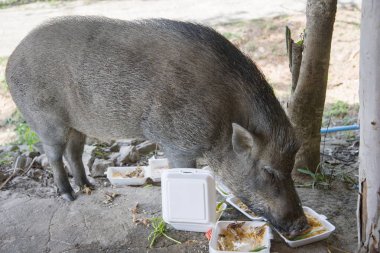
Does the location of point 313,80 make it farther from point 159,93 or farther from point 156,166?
point 156,166

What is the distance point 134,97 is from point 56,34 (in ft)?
3.02

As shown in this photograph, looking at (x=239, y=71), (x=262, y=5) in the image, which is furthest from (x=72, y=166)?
(x=262, y=5)

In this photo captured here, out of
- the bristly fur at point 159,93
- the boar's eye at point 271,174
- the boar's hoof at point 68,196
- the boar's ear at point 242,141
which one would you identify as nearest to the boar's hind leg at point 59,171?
the boar's hoof at point 68,196

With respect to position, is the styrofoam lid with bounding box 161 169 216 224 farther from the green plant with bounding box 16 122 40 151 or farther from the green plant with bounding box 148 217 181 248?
the green plant with bounding box 16 122 40 151

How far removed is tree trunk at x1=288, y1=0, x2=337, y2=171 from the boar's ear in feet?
2.00

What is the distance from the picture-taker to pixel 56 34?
172 inches

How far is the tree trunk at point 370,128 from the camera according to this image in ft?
9.44

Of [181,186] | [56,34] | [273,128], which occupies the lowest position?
[181,186]

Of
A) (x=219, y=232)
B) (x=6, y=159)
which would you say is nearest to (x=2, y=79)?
(x=6, y=159)

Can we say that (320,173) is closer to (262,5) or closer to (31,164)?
(31,164)

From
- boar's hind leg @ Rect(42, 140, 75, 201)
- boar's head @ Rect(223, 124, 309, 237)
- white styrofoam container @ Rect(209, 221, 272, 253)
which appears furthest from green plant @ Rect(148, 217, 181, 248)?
boar's hind leg @ Rect(42, 140, 75, 201)

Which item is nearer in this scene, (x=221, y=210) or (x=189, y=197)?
(x=189, y=197)

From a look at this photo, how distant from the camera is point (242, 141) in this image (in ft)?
12.7

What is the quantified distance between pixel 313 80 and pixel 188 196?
160 cm
